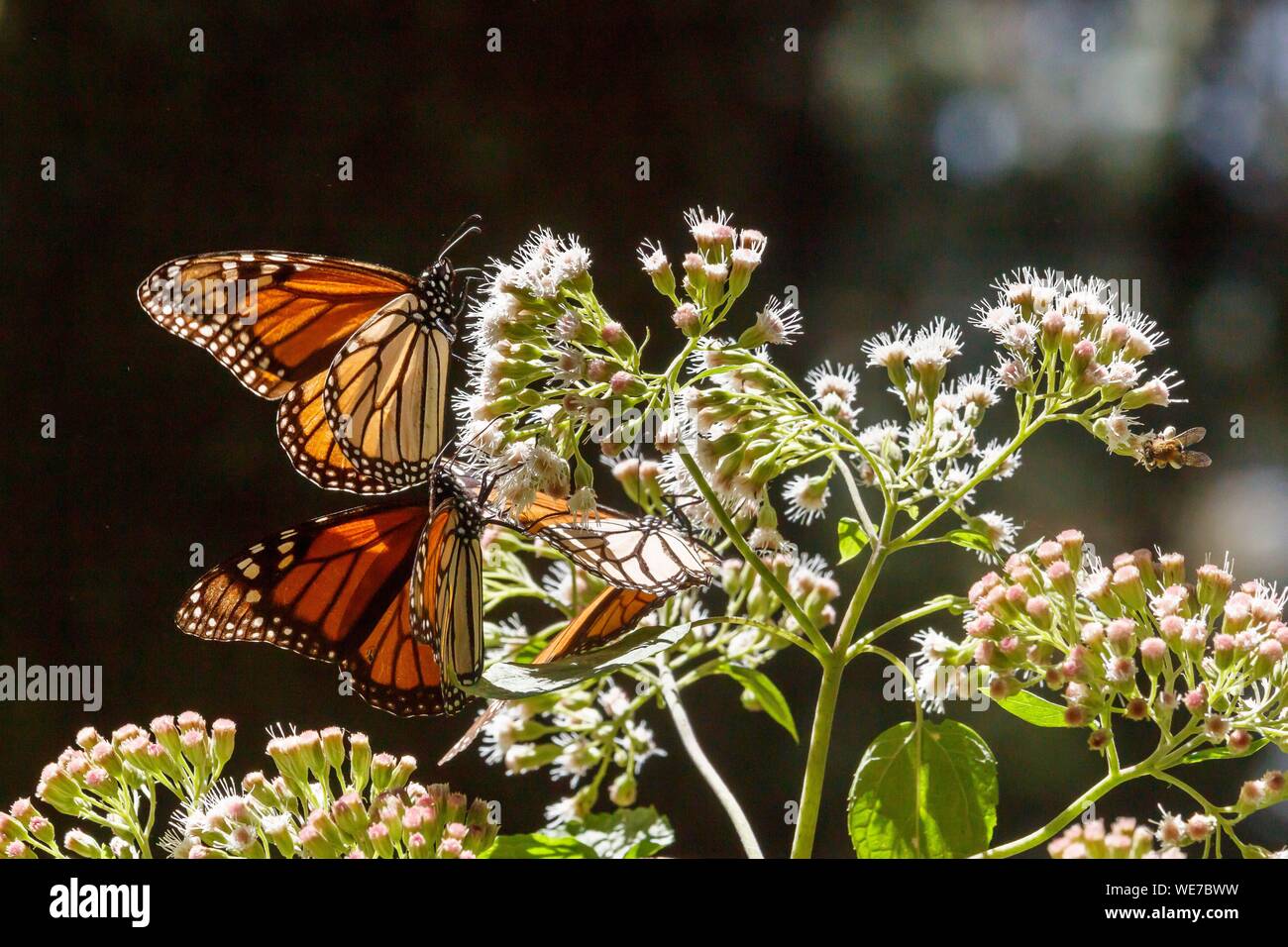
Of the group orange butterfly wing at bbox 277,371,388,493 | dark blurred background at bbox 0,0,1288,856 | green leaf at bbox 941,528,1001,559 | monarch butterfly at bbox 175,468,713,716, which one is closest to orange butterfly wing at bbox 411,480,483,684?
monarch butterfly at bbox 175,468,713,716

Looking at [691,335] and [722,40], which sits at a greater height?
[722,40]

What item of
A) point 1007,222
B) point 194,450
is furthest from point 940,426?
point 194,450

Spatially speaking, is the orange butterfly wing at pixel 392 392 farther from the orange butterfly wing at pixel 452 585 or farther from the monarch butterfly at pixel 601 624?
the monarch butterfly at pixel 601 624

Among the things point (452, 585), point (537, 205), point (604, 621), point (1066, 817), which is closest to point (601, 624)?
point (604, 621)

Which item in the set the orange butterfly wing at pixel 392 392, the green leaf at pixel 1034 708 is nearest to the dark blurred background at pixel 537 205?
the orange butterfly wing at pixel 392 392

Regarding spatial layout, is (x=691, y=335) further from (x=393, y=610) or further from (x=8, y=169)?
(x=8, y=169)

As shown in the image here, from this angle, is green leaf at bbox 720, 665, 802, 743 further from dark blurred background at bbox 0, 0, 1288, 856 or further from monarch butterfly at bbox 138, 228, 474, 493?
dark blurred background at bbox 0, 0, 1288, 856

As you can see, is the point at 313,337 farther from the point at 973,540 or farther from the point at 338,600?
the point at 973,540
